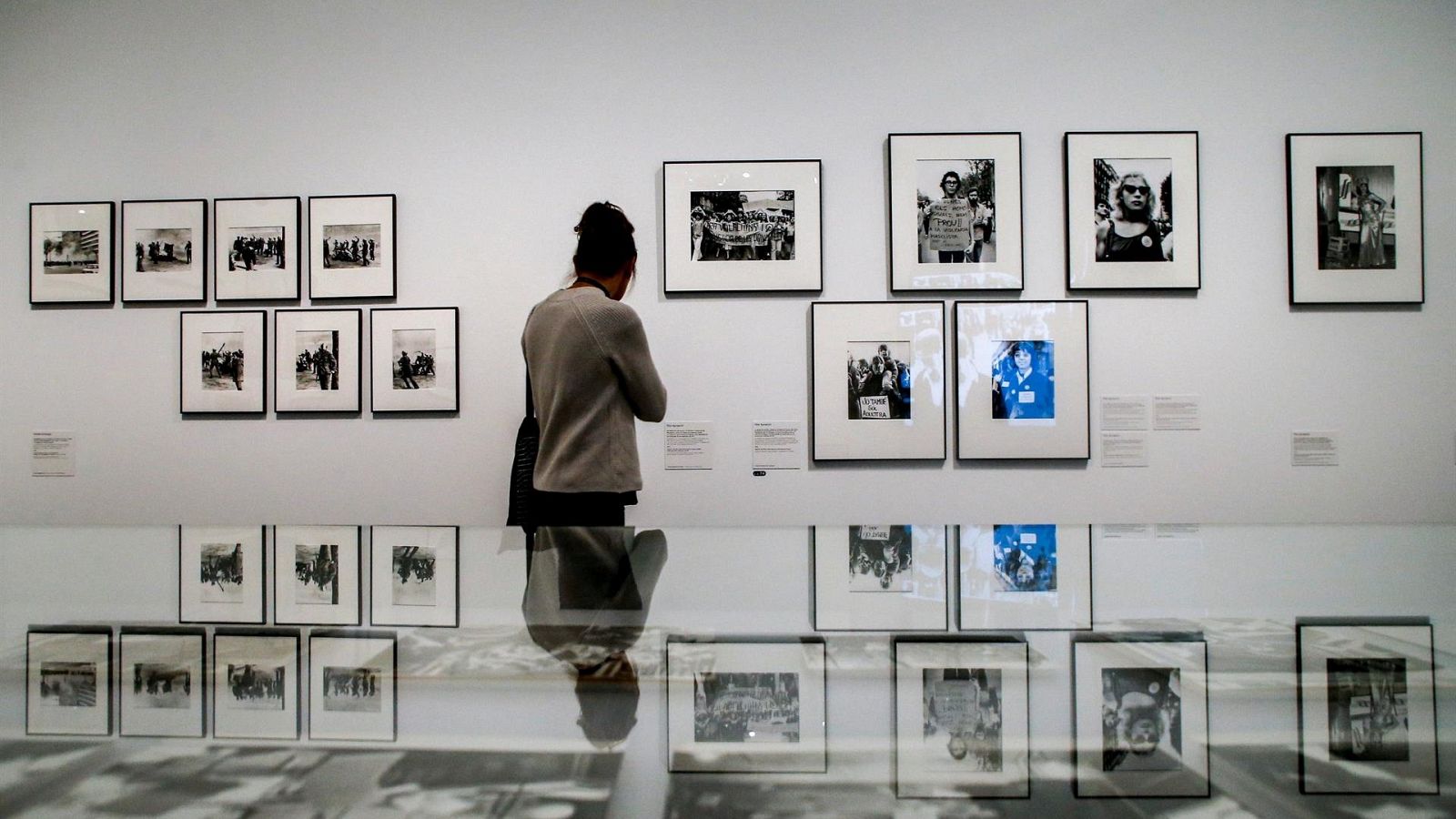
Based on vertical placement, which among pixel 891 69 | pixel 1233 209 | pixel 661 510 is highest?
pixel 891 69

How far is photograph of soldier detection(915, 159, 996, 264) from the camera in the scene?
309 cm

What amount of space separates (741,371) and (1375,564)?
2259 millimetres

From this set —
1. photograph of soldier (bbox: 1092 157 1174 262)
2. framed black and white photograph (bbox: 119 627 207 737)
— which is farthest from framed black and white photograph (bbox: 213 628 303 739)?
photograph of soldier (bbox: 1092 157 1174 262)

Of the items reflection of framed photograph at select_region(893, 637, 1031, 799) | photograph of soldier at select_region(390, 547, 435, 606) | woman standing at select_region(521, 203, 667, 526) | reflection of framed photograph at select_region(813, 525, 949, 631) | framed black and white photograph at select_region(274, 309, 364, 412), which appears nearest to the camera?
reflection of framed photograph at select_region(893, 637, 1031, 799)

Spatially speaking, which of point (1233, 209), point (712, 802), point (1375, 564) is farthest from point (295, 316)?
point (1233, 209)

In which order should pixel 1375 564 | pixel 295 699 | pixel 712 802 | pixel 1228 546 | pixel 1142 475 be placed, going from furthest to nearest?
pixel 1142 475, pixel 1228 546, pixel 1375 564, pixel 295 699, pixel 712 802

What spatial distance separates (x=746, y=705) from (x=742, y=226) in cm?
274

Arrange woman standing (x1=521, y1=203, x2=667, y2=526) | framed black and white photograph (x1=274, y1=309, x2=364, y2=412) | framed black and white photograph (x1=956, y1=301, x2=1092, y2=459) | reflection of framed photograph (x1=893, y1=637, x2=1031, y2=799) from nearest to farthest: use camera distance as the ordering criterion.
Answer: reflection of framed photograph (x1=893, y1=637, x2=1031, y2=799), woman standing (x1=521, y1=203, x2=667, y2=526), framed black and white photograph (x1=956, y1=301, x2=1092, y2=459), framed black and white photograph (x1=274, y1=309, x2=364, y2=412)

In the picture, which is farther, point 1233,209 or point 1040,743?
point 1233,209

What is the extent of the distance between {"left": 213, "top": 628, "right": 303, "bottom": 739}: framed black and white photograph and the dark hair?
5.06 ft

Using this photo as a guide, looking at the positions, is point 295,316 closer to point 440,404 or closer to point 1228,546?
point 440,404

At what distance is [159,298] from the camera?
10.6 feet

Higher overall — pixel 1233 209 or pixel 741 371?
pixel 1233 209

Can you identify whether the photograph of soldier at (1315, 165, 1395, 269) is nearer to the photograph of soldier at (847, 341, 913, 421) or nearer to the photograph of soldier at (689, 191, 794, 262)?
the photograph of soldier at (847, 341, 913, 421)
